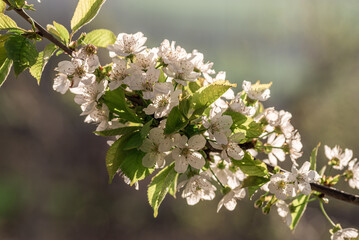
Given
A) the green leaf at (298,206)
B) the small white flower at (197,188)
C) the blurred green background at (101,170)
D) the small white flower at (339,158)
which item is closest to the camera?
the small white flower at (197,188)

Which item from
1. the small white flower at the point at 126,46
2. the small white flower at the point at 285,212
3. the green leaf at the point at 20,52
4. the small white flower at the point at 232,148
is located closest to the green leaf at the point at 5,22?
→ the green leaf at the point at 20,52

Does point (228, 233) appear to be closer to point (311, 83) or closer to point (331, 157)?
point (311, 83)

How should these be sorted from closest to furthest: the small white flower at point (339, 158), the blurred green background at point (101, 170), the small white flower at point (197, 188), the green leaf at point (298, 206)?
the small white flower at point (197, 188), the green leaf at point (298, 206), the small white flower at point (339, 158), the blurred green background at point (101, 170)

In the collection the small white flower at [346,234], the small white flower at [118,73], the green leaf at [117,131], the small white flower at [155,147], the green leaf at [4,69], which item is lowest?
the small white flower at [346,234]

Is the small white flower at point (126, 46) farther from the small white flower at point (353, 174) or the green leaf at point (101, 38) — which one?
the small white flower at point (353, 174)

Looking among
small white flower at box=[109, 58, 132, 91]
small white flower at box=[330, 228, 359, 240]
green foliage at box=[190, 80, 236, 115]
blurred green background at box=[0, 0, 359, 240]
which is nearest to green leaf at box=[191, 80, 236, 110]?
green foliage at box=[190, 80, 236, 115]

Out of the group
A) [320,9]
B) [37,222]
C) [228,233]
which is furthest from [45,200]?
[320,9]
